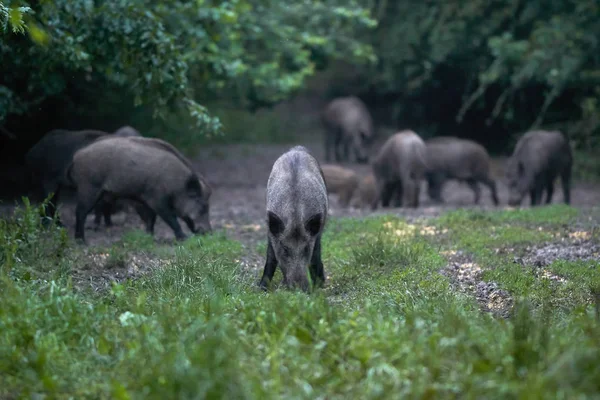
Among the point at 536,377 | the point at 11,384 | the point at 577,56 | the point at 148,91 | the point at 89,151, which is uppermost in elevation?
the point at 577,56

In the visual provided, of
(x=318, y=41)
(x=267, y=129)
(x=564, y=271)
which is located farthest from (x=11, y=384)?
(x=267, y=129)

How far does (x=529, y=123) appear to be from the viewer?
75.8 ft

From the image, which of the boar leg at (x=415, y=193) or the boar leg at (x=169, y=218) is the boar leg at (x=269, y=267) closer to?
the boar leg at (x=169, y=218)

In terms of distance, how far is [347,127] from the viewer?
23.2 metres

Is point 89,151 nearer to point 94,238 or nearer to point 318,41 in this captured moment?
point 94,238

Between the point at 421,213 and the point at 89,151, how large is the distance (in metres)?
5.39

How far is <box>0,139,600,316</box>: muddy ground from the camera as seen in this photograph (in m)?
8.59

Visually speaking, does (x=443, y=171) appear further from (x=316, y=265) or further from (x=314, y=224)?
(x=314, y=224)

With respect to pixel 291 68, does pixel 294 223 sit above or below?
below

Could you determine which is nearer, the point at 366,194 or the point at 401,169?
the point at 401,169

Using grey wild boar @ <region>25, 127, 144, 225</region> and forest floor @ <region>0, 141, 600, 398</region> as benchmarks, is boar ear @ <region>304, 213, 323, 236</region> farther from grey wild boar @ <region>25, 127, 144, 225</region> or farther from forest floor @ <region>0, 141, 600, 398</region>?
grey wild boar @ <region>25, 127, 144, 225</region>

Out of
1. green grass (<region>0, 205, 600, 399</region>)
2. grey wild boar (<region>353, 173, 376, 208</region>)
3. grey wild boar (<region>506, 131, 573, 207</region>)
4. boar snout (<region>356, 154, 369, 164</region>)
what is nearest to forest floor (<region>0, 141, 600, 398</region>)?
green grass (<region>0, 205, 600, 399</region>)

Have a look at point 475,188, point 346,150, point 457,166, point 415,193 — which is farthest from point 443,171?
point 346,150

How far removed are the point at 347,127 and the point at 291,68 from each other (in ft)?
12.5
